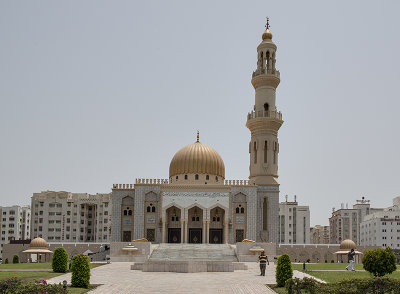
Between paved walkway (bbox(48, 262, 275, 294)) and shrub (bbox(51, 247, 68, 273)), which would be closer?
paved walkway (bbox(48, 262, 275, 294))

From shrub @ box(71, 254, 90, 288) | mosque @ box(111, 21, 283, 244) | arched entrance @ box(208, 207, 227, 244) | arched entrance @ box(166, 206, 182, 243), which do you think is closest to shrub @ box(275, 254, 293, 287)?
shrub @ box(71, 254, 90, 288)

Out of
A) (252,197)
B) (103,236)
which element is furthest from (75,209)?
(252,197)

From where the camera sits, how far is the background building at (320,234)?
13186 cm

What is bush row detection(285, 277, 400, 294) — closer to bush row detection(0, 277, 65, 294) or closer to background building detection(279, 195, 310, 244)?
bush row detection(0, 277, 65, 294)

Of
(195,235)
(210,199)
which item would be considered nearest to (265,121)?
(210,199)

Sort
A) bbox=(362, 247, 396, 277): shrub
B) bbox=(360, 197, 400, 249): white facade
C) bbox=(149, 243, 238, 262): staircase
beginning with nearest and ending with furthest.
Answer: bbox=(362, 247, 396, 277): shrub
bbox=(149, 243, 238, 262): staircase
bbox=(360, 197, 400, 249): white facade

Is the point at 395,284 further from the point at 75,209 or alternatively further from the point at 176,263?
Result: the point at 75,209

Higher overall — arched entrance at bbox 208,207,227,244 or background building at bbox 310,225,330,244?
arched entrance at bbox 208,207,227,244

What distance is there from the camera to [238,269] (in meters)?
33.4

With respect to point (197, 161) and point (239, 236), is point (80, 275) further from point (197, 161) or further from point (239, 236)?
point (197, 161)

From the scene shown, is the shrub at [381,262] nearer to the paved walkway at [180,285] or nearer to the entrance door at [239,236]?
the paved walkway at [180,285]

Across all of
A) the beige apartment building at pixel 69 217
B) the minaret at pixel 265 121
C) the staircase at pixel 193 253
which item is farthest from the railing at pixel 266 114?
the beige apartment building at pixel 69 217

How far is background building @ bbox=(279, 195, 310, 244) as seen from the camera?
103500 mm

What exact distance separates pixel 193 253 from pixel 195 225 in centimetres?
963
